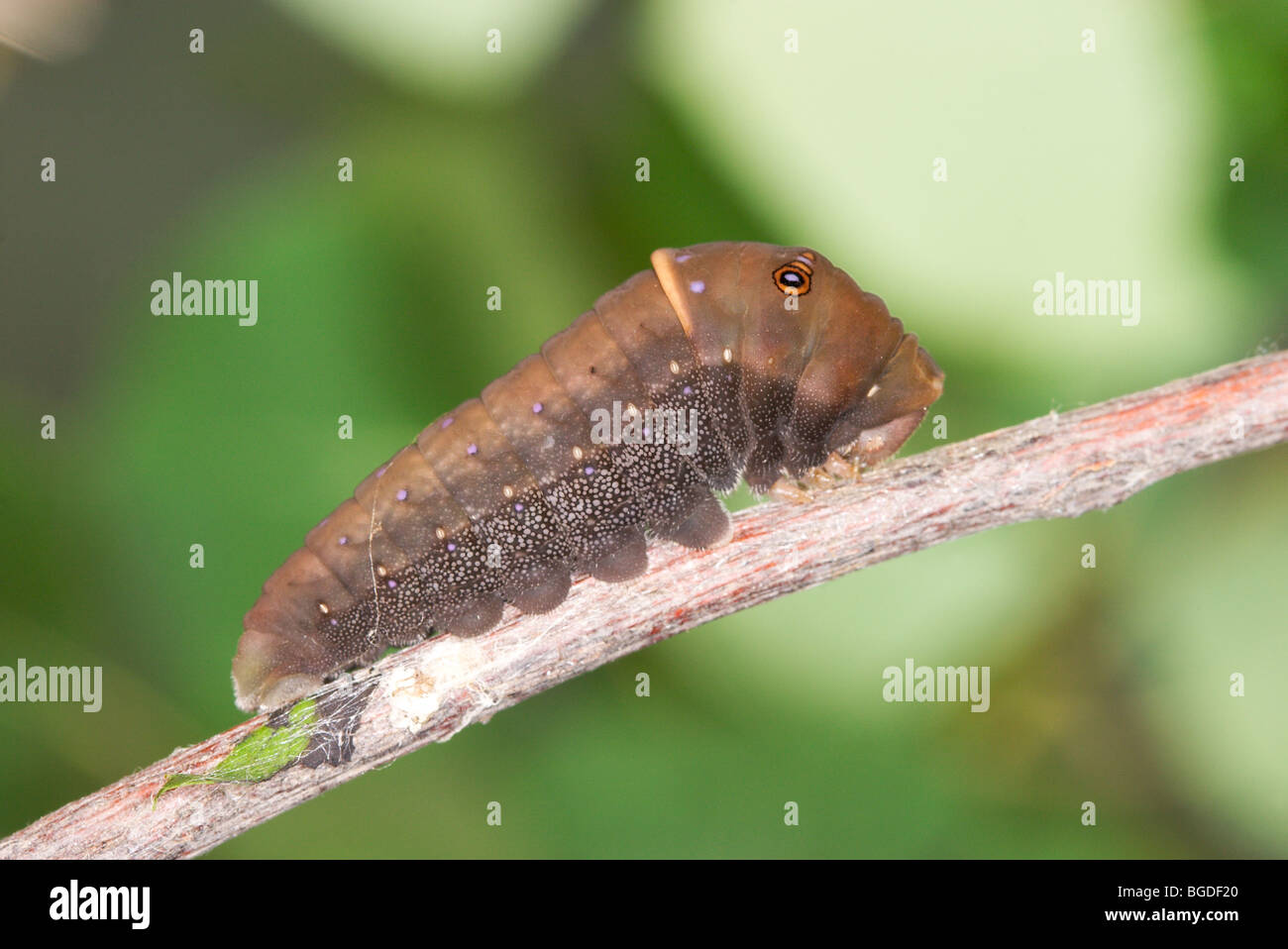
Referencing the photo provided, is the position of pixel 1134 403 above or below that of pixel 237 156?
below

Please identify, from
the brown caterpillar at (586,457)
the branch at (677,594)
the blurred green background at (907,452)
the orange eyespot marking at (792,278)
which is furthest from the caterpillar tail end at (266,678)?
the orange eyespot marking at (792,278)

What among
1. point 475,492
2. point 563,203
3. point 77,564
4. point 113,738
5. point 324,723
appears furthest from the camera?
point 563,203

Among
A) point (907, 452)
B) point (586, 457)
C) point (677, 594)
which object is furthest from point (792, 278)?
point (907, 452)

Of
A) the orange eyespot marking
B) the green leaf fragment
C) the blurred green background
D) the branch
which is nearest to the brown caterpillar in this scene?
the orange eyespot marking

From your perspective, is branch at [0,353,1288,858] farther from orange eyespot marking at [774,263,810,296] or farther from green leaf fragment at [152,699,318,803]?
orange eyespot marking at [774,263,810,296]

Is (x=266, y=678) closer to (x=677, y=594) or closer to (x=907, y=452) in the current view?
(x=677, y=594)

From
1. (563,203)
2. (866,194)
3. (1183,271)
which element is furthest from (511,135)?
(1183,271)

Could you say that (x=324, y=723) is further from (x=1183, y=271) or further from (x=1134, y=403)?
(x=1183, y=271)
